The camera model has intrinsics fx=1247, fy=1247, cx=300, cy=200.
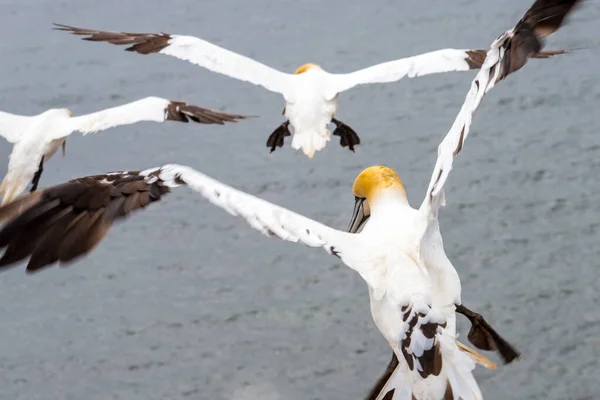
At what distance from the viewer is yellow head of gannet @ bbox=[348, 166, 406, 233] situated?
5.34m

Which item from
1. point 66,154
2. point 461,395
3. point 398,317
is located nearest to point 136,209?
point 398,317

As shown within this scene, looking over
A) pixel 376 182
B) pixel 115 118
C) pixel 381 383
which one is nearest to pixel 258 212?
pixel 381 383

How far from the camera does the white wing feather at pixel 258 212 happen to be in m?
4.55

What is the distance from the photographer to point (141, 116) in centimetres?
670

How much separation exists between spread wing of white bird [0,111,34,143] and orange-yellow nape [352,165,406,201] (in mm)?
Answer: 2135

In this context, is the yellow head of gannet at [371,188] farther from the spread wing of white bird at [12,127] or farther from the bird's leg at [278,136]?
the spread wing of white bird at [12,127]

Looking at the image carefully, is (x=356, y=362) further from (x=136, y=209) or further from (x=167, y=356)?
(x=136, y=209)

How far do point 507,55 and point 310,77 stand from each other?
2.68m

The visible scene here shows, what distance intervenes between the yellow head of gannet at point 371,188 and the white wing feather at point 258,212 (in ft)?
2.36

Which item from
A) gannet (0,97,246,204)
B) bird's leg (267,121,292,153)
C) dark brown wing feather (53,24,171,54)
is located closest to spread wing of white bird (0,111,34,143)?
gannet (0,97,246,204)

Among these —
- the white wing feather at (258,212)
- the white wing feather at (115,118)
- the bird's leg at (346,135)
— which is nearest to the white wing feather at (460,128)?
the white wing feather at (258,212)

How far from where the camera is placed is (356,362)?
18.8ft

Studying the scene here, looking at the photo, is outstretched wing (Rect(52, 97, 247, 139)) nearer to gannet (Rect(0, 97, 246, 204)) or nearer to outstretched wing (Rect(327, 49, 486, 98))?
gannet (Rect(0, 97, 246, 204))

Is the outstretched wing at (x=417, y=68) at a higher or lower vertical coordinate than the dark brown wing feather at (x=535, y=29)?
lower
